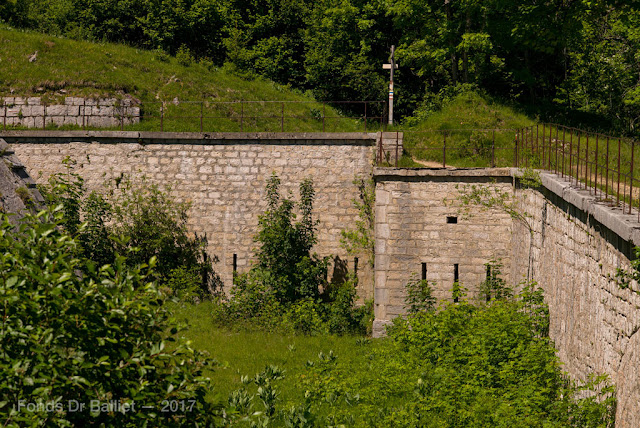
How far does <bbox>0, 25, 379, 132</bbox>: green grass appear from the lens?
20.4 m

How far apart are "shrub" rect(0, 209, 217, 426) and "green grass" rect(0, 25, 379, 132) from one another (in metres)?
14.3

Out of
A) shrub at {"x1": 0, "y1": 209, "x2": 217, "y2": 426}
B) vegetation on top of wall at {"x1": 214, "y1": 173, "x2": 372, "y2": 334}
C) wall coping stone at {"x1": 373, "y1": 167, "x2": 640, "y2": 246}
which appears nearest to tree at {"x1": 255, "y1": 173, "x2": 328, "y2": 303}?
vegetation on top of wall at {"x1": 214, "y1": 173, "x2": 372, "y2": 334}

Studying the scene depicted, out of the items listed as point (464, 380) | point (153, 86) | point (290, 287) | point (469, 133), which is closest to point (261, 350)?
point (290, 287)

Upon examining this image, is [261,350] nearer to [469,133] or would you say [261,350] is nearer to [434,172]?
[434,172]

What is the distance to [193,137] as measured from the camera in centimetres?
1628

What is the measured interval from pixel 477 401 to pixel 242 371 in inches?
172

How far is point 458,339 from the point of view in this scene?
1154 centimetres

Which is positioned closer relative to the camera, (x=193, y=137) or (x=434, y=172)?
(x=434, y=172)

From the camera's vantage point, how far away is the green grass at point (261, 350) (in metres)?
11.1

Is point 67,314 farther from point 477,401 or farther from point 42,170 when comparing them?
point 42,170

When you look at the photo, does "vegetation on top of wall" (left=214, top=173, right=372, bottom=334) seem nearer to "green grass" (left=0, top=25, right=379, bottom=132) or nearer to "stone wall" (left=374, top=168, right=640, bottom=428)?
"stone wall" (left=374, top=168, right=640, bottom=428)

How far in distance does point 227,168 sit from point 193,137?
1132 mm

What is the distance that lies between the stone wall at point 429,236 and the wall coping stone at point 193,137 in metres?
1.92

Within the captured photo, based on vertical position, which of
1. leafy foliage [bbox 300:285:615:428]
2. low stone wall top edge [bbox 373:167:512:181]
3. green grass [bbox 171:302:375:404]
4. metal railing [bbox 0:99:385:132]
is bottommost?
green grass [bbox 171:302:375:404]
